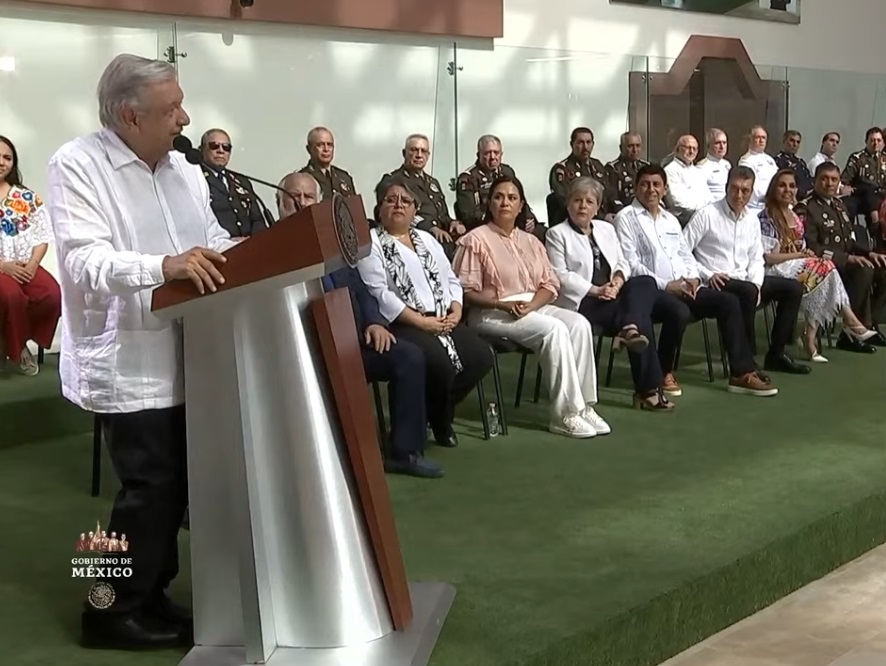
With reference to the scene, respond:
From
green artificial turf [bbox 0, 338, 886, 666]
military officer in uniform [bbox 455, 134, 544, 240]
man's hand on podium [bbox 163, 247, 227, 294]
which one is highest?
military officer in uniform [bbox 455, 134, 544, 240]

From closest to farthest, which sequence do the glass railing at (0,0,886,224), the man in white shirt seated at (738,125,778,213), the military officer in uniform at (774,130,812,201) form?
the glass railing at (0,0,886,224)
the man in white shirt seated at (738,125,778,213)
the military officer in uniform at (774,130,812,201)

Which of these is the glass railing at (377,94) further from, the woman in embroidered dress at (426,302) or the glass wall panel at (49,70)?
the woman in embroidered dress at (426,302)

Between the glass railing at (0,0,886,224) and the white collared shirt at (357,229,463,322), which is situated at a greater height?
the glass railing at (0,0,886,224)

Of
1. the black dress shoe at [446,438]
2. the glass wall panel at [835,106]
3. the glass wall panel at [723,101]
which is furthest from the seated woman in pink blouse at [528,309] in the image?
the glass wall panel at [835,106]

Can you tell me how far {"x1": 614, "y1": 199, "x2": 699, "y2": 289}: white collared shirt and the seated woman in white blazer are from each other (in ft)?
1.01

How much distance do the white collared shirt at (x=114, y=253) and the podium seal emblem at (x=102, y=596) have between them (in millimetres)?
391

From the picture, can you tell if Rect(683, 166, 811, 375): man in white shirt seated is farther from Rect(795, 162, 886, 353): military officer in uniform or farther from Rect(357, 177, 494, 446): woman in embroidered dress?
A: Rect(357, 177, 494, 446): woman in embroidered dress

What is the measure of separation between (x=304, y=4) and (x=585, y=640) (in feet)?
15.8

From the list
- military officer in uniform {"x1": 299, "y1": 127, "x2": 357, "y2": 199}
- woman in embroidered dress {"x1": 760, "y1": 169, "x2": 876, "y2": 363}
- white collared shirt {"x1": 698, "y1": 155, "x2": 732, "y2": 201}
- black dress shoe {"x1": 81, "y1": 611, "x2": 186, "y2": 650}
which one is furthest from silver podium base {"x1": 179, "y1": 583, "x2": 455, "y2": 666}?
white collared shirt {"x1": 698, "y1": 155, "x2": 732, "y2": 201}

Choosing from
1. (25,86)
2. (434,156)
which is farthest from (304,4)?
(25,86)

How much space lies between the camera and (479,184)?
653 centimetres

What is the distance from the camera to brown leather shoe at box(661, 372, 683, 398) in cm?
492

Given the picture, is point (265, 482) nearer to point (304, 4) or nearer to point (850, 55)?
point (304, 4)

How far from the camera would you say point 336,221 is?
6.26 feet
